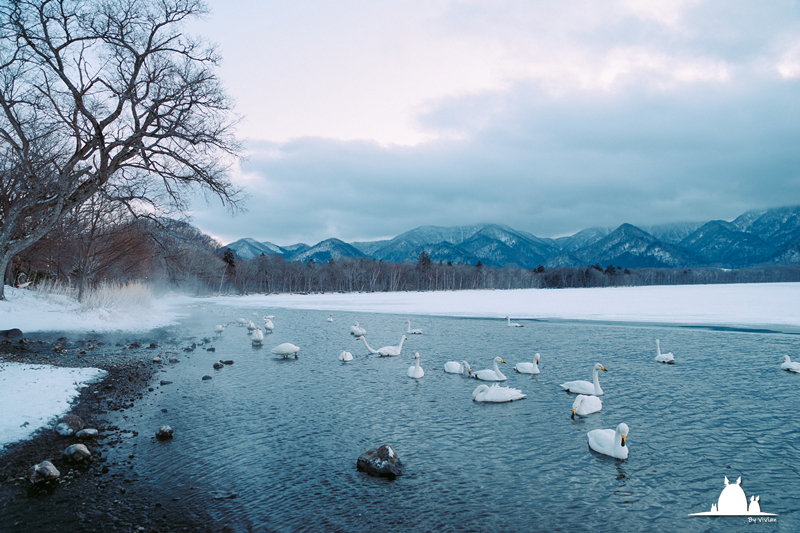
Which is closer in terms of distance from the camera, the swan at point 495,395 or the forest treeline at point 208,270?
the swan at point 495,395

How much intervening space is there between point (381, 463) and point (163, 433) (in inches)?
176

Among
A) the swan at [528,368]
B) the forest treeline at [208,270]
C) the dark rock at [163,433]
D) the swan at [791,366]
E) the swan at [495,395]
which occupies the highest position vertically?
the forest treeline at [208,270]

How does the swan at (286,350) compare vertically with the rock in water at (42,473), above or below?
above

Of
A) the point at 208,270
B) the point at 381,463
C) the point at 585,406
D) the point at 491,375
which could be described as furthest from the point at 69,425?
the point at 208,270

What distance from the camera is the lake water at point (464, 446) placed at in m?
5.84

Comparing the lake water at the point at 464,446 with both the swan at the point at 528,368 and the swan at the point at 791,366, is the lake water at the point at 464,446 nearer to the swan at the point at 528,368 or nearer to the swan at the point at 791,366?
the swan at the point at 528,368

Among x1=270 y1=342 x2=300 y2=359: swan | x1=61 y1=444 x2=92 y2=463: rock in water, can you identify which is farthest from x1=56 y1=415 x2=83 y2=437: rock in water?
x1=270 y1=342 x2=300 y2=359: swan

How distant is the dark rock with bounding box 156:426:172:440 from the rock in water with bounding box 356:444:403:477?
12.9 ft

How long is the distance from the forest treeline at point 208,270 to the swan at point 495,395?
11653mm

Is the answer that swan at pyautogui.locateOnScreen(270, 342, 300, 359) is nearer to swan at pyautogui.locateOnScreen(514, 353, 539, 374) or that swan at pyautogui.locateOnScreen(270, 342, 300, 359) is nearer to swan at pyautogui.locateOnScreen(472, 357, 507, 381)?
swan at pyautogui.locateOnScreen(472, 357, 507, 381)

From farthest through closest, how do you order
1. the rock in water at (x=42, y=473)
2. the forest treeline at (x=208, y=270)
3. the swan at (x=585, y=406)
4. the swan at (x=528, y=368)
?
the forest treeline at (x=208, y=270), the swan at (x=528, y=368), the swan at (x=585, y=406), the rock in water at (x=42, y=473)

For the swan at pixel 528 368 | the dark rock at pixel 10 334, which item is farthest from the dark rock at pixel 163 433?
the dark rock at pixel 10 334

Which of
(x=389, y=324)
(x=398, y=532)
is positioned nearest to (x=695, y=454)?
(x=398, y=532)

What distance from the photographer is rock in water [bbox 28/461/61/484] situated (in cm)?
615
